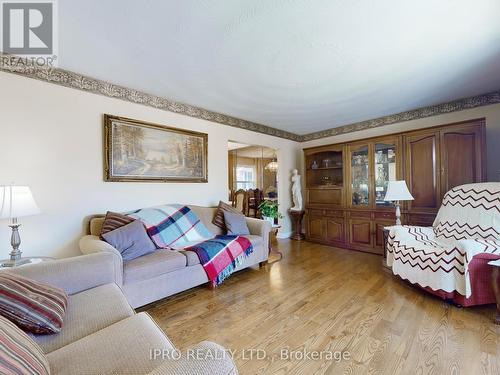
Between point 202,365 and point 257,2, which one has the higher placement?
point 257,2

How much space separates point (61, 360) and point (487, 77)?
165 inches

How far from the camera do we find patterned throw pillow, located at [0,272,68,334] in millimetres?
998

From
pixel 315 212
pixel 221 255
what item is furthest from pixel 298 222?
pixel 221 255

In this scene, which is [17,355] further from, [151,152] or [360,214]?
[360,214]

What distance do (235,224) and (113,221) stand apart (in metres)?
1.41

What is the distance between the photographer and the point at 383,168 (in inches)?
139

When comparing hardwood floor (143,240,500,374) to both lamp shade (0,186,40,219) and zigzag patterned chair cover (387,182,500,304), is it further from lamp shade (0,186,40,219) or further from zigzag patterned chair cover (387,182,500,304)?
lamp shade (0,186,40,219)

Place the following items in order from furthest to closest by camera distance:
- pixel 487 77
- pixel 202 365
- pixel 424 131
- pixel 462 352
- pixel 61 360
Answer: pixel 424 131, pixel 487 77, pixel 462 352, pixel 61 360, pixel 202 365

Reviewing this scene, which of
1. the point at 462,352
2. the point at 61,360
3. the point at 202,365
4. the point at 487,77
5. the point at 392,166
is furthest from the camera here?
the point at 392,166

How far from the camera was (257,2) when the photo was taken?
57.1 inches


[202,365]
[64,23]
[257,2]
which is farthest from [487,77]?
[64,23]

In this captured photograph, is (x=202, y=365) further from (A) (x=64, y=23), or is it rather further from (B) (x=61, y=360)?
(A) (x=64, y=23)

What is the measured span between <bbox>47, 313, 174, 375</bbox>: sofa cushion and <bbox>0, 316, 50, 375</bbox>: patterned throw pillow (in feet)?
0.34

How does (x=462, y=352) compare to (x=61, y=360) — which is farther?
(x=462, y=352)
